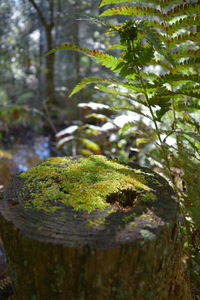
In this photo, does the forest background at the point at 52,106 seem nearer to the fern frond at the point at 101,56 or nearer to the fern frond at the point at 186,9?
the fern frond at the point at 101,56

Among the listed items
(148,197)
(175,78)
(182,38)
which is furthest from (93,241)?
(182,38)

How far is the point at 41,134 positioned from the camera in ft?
30.6

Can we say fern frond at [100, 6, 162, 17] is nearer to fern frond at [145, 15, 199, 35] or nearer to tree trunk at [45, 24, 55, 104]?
fern frond at [145, 15, 199, 35]

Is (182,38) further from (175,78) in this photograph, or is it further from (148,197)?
(148,197)

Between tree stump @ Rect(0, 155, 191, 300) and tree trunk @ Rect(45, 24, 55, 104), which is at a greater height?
tree trunk @ Rect(45, 24, 55, 104)

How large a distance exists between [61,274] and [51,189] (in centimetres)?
48

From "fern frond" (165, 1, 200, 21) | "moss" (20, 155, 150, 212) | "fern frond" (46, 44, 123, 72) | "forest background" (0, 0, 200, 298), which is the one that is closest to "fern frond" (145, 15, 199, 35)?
"fern frond" (165, 1, 200, 21)

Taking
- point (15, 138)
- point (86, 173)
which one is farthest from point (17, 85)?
point (86, 173)

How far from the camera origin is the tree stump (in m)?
1.19

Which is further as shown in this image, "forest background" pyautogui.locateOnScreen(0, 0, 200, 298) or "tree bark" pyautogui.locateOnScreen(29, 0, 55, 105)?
"tree bark" pyautogui.locateOnScreen(29, 0, 55, 105)

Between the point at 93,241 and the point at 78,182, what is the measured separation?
0.50 m

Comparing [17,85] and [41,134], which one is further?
[17,85]

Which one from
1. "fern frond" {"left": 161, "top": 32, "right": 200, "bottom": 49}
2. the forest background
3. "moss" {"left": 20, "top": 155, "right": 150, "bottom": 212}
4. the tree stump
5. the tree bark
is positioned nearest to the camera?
the tree stump

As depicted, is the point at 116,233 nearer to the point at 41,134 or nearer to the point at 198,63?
the point at 198,63
